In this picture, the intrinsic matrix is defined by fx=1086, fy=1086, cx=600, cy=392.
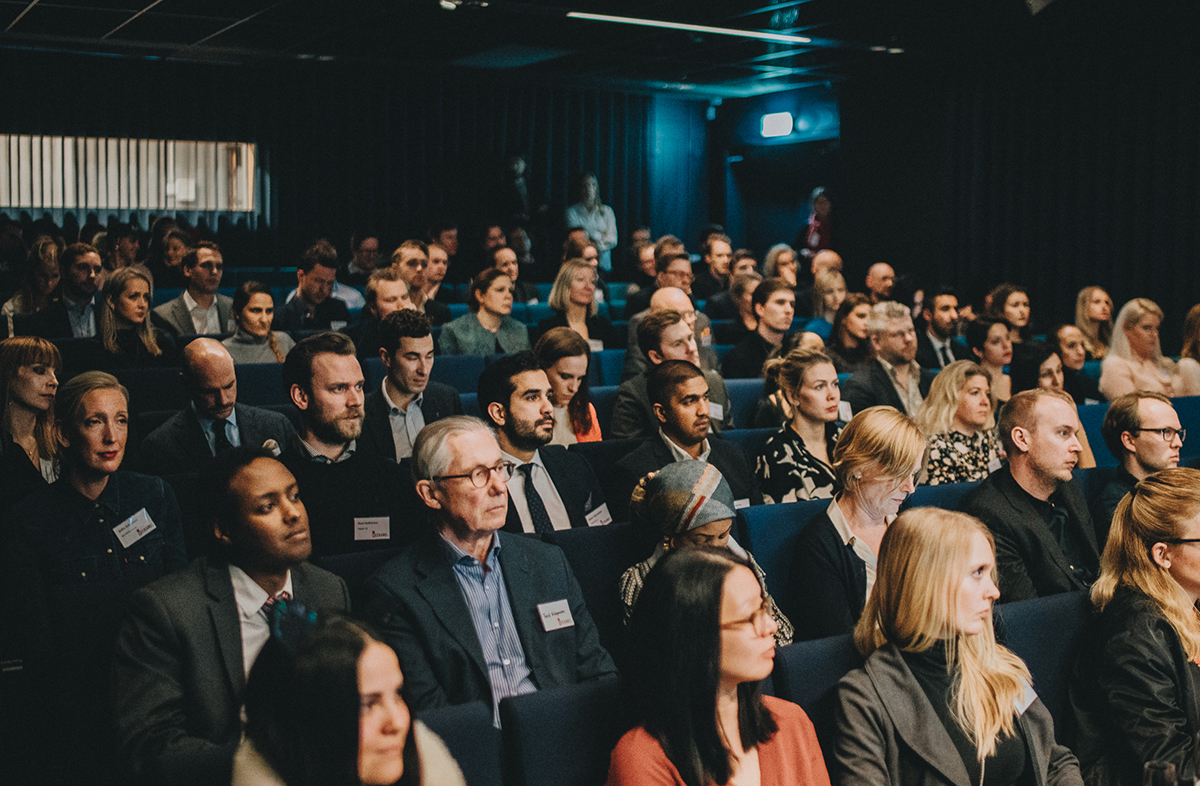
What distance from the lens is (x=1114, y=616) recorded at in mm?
2400

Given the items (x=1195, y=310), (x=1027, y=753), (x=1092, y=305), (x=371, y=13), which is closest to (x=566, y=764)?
(x=1027, y=753)

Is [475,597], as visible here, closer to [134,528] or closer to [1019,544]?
[134,528]

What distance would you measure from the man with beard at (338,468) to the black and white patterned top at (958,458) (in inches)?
79.5

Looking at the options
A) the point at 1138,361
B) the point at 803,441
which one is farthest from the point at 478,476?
the point at 1138,361

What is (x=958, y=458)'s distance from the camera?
4078 mm

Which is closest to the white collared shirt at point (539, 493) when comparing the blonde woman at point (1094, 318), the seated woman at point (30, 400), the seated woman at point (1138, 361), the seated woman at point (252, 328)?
the seated woman at point (30, 400)

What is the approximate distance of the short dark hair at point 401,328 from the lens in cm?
387

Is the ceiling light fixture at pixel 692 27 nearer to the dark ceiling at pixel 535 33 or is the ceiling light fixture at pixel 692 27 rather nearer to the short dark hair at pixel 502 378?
the dark ceiling at pixel 535 33

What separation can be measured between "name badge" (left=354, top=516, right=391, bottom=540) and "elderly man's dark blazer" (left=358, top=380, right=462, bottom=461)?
701mm

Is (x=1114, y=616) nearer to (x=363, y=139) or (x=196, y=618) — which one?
(x=196, y=618)

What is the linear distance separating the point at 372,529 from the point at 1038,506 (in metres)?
1.90

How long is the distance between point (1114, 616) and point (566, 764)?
1.33 m

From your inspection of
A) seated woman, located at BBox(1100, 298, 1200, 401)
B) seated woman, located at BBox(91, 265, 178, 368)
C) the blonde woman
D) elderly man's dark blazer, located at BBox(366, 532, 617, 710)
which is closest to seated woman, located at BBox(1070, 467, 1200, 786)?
elderly man's dark blazer, located at BBox(366, 532, 617, 710)

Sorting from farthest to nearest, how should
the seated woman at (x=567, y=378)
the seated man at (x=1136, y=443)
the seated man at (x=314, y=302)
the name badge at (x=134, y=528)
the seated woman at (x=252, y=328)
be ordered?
the seated man at (x=314, y=302) < the seated woman at (x=252, y=328) < the seated woman at (x=567, y=378) < the seated man at (x=1136, y=443) < the name badge at (x=134, y=528)
